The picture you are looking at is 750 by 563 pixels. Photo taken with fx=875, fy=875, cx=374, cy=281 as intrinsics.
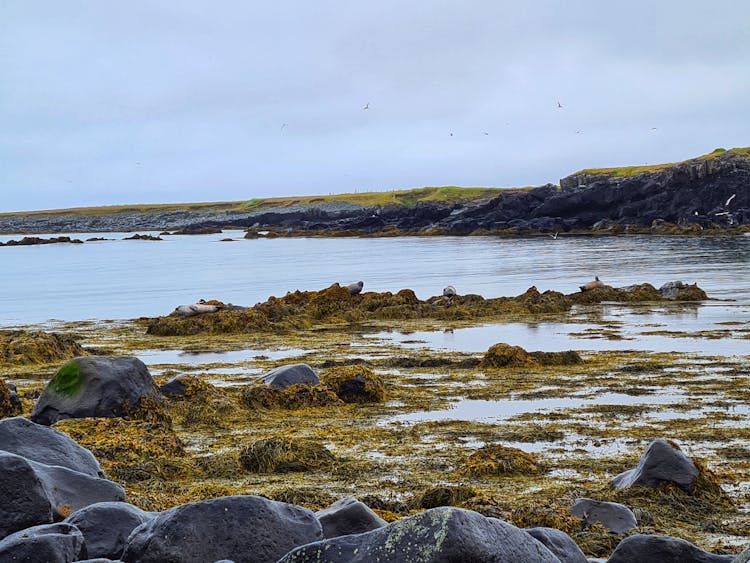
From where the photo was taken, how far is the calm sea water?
1166 inches

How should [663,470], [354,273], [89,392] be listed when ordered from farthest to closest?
1. [354,273]
2. [89,392]
3. [663,470]

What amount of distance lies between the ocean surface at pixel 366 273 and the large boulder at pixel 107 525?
16.8 meters

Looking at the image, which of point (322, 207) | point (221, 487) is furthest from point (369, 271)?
point (322, 207)

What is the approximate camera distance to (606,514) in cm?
655

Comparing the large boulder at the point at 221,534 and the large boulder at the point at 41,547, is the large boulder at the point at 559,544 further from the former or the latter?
the large boulder at the point at 41,547

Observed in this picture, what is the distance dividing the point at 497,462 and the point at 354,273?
1272 inches

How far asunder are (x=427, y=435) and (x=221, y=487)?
2.87 meters

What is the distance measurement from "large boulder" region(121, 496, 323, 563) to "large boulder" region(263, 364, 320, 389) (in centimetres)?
725

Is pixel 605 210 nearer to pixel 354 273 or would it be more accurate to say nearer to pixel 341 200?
pixel 354 273

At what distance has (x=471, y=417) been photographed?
1091 centimetres

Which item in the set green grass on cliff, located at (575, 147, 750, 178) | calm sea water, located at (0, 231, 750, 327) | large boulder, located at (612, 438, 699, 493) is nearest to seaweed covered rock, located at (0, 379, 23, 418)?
large boulder, located at (612, 438, 699, 493)

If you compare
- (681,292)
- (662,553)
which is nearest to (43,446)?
(662,553)

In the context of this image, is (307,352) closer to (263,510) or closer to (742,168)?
(263,510)

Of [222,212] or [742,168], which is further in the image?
[222,212]
